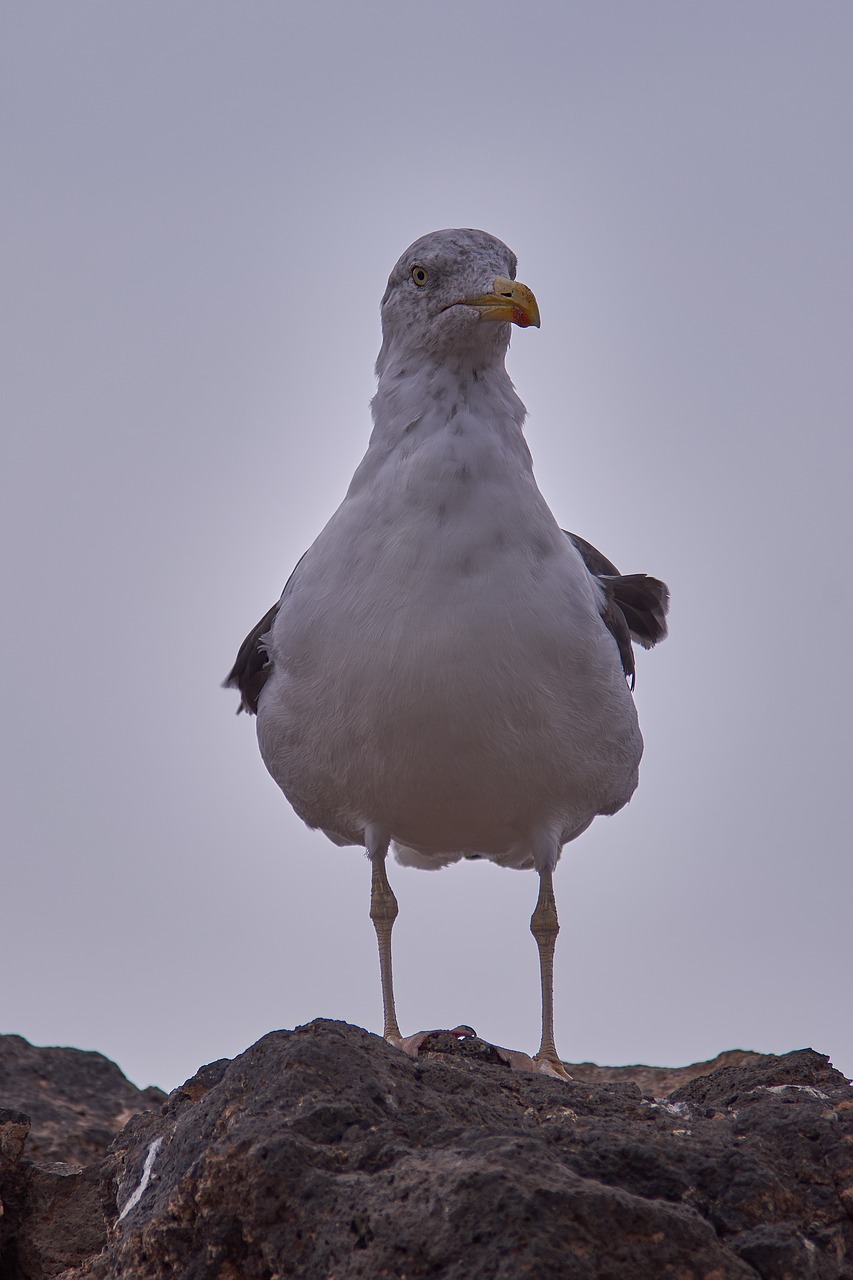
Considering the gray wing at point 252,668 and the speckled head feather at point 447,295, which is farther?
the gray wing at point 252,668

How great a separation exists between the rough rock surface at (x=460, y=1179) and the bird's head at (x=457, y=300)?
4097 millimetres

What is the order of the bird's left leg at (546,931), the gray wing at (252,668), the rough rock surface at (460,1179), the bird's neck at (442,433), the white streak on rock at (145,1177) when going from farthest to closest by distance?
the gray wing at (252,668) < the bird's left leg at (546,931) < the bird's neck at (442,433) < the white streak on rock at (145,1177) < the rough rock surface at (460,1179)

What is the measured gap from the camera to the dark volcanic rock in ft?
27.6

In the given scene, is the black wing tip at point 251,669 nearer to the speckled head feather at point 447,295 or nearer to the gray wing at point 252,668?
the gray wing at point 252,668

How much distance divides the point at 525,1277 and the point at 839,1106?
1873mm

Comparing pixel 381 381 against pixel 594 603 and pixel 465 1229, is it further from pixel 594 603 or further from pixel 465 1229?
pixel 465 1229

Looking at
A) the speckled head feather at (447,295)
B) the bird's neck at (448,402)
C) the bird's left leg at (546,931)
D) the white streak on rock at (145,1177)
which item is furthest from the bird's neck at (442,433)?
the white streak on rock at (145,1177)

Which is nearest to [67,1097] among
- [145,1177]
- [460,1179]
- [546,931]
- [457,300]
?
[546,931]

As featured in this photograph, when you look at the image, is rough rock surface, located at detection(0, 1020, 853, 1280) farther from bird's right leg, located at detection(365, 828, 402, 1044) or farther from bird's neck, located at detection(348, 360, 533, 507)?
bird's neck, located at detection(348, 360, 533, 507)

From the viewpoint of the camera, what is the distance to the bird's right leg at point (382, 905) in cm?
837

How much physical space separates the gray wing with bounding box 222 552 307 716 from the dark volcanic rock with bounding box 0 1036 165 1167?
8.38 feet

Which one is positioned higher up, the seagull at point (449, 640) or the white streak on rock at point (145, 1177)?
the seagull at point (449, 640)

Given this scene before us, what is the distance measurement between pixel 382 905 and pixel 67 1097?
100 inches

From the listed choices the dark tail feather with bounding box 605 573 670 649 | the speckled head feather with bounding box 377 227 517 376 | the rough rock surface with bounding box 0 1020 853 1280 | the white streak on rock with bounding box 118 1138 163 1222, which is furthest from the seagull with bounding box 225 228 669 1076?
the white streak on rock with bounding box 118 1138 163 1222
